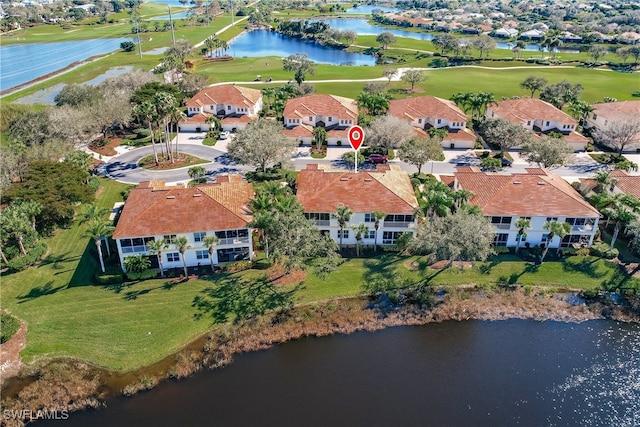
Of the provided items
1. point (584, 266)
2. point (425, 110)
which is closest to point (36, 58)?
point (425, 110)

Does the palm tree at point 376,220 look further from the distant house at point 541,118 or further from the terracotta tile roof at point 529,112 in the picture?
the terracotta tile roof at point 529,112

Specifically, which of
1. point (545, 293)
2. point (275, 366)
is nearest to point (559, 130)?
point (545, 293)

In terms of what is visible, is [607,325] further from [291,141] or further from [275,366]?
[291,141]

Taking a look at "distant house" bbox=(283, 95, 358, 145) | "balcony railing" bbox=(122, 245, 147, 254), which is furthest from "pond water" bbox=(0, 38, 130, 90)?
"balcony railing" bbox=(122, 245, 147, 254)

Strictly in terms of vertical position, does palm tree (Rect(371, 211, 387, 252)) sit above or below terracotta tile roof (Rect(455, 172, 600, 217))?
below

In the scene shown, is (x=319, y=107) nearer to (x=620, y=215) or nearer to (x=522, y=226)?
(x=522, y=226)

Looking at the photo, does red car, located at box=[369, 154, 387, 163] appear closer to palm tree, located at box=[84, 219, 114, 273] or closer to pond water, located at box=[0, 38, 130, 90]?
palm tree, located at box=[84, 219, 114, 273]

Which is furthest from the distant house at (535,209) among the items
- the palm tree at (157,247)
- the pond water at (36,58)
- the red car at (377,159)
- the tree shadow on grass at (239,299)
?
the pond water at (36,58)
